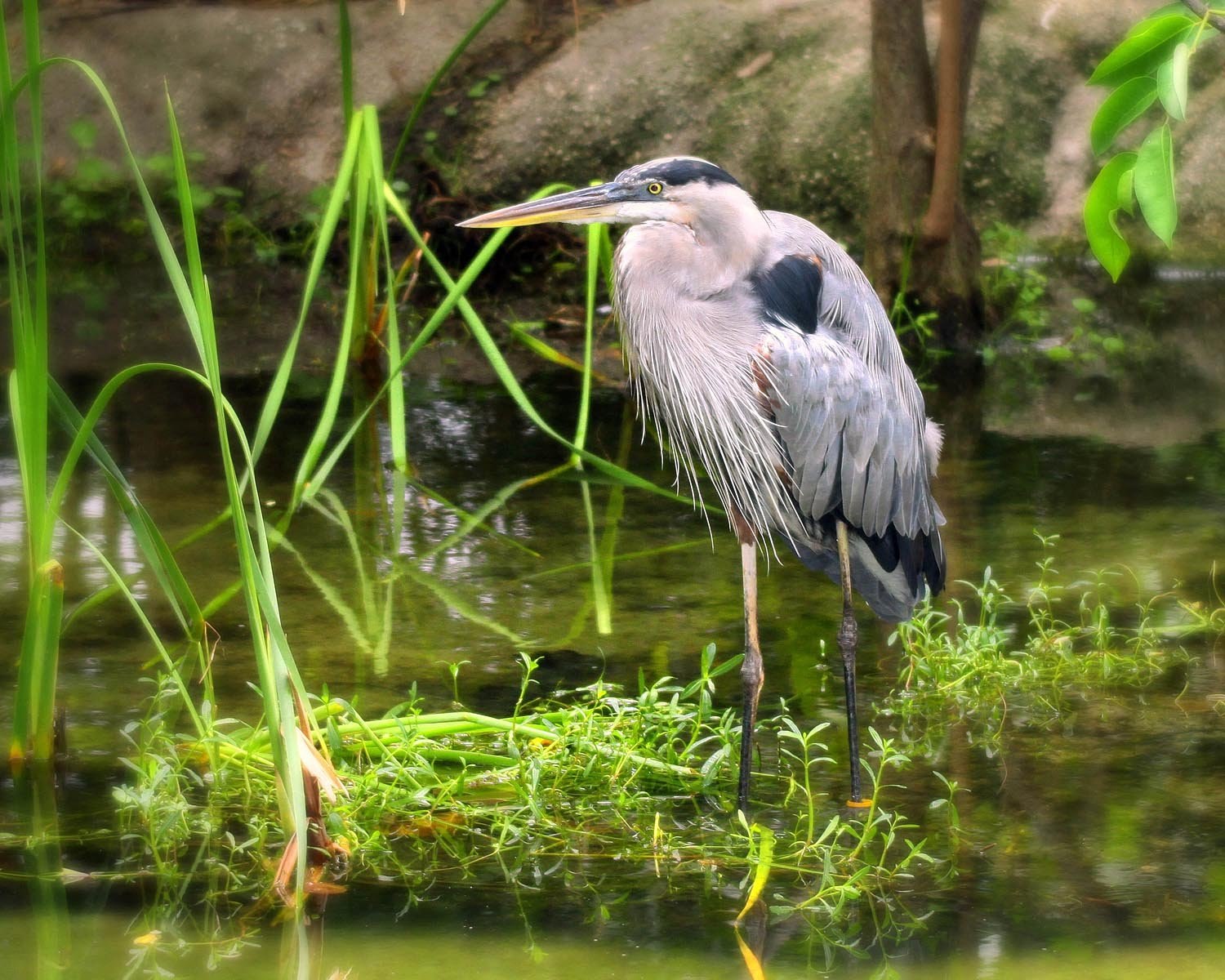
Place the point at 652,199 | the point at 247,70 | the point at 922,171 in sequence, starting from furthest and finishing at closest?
the point at 247,70, the point at 922,171, the point at 652,199

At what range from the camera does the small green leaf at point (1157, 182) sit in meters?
1.79

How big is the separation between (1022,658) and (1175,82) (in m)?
2.60

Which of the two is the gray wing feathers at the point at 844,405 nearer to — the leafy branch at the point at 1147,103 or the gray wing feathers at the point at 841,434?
the gray wing feathers at the point at 841,434

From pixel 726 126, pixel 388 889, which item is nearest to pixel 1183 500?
pixel 388 889

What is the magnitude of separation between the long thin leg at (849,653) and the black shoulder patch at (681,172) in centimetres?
88

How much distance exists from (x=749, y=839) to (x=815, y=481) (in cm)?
96

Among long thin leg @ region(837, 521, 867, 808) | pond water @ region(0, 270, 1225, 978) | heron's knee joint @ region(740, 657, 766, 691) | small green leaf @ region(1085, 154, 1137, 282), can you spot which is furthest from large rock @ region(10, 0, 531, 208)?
small green leaf @ region(1085, 154, 1137, 282)

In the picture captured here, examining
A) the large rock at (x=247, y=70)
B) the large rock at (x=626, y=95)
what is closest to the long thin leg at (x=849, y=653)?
the large rock at (x=626, y=95)

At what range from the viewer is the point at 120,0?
11.0 m

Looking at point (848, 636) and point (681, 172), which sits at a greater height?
point (681, 172)

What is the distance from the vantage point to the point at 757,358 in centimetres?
356

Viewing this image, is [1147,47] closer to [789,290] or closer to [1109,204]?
[1109,204]

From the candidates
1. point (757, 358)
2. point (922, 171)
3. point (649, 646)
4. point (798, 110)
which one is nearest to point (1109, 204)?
point (757, 358)

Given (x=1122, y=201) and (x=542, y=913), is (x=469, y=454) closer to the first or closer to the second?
(x=542, y=913)
